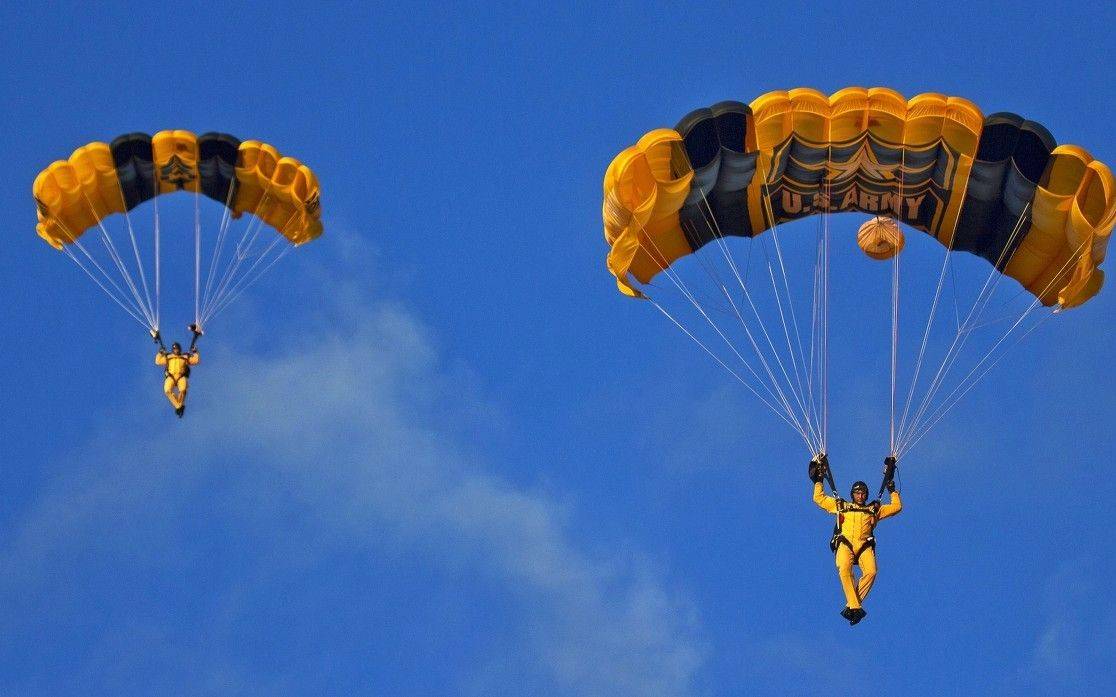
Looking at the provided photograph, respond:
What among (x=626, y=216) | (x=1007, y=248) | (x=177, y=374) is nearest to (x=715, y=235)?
(x=626, y=216)

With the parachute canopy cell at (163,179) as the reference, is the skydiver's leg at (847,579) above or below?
below

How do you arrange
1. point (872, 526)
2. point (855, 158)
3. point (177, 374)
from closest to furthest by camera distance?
point (872, 526) → point (855, 158) → point (177, 374)

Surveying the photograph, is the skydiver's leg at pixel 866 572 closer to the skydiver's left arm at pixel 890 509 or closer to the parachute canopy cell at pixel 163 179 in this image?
the skydiver's left arm at pixel 890 509

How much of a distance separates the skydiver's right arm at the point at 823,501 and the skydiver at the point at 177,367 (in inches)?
443

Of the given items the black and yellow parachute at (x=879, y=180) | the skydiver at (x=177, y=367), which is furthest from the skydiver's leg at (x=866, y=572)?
the skydiver at (x=177, y=367)

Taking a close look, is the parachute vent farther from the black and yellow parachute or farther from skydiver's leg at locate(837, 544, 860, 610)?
skydiver's leg at locate(837, 544, 860, 610)

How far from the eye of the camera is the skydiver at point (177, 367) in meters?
33.0

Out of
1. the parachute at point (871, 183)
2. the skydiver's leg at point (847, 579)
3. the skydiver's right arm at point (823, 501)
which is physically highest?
the parachute at point (871, 183)

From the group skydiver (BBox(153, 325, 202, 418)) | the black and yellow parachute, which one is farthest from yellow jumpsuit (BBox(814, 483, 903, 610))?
skydiver (BBox(153, 325, 202, 418))

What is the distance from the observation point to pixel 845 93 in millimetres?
26094

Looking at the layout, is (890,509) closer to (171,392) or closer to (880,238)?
(880,238)

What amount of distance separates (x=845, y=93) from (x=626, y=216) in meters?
2.80

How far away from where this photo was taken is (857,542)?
81.1 ft

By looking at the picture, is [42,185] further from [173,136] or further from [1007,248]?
[1007,248]
